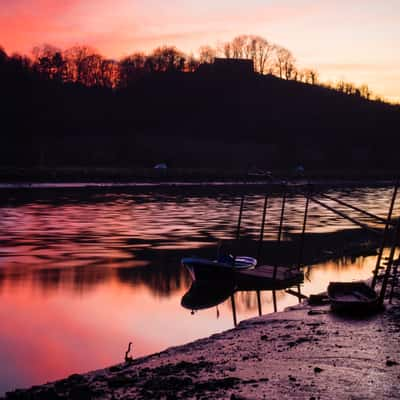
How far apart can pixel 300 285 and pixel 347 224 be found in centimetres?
3091

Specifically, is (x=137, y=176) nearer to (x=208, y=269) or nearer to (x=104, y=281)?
(x=104, y=281)

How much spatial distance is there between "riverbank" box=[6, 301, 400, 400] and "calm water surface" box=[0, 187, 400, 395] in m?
2.30

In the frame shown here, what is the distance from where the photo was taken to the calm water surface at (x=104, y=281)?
→ 20.8m

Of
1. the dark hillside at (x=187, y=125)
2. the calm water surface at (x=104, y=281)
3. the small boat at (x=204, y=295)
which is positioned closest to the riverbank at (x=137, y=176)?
the dark hillside at (x=187, y=125)

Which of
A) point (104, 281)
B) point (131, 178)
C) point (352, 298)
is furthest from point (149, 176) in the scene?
point (352, 298)

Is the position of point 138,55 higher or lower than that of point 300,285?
higher

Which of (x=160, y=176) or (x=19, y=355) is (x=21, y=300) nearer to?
(x=19, y=355)

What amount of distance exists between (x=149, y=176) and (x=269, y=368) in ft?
331

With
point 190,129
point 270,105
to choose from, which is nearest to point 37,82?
point 190,129

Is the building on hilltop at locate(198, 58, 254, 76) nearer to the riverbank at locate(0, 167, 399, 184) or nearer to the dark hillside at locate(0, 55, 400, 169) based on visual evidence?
the dark hillside at locate(0, 55, 400, 169)

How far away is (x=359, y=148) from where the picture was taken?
18450 cm

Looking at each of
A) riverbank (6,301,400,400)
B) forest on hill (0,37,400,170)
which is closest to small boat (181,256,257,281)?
riverbank (6,301,400,400)

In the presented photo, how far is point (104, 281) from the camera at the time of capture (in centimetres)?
3145

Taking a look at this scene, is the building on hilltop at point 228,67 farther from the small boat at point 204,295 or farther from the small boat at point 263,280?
the small boat at point 204,295
